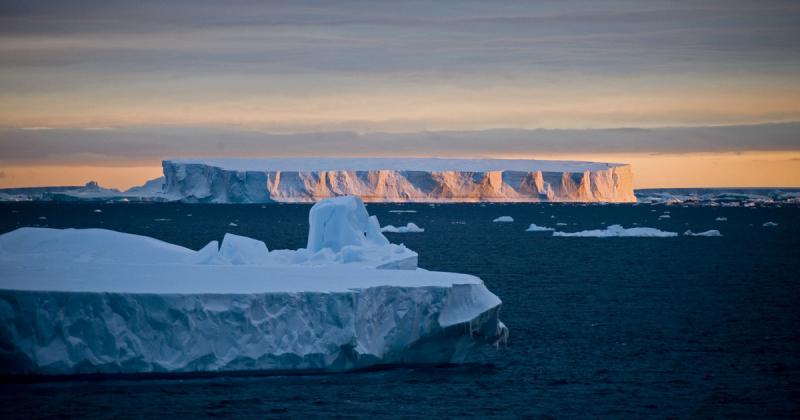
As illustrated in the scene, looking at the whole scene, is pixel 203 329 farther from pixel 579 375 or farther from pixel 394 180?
pixel 394 180

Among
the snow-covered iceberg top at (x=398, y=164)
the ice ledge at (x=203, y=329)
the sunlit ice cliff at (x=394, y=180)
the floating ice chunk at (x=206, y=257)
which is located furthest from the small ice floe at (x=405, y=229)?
the ice ledge at (x=203, y=329)

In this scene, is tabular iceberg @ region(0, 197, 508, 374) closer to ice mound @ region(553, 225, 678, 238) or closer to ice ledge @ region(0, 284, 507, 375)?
ice ledge @ region(0, 284, 507, 375)

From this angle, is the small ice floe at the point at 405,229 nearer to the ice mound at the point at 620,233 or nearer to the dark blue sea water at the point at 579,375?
the ice mound at the point at 620,233

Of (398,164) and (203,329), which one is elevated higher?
(398,164)

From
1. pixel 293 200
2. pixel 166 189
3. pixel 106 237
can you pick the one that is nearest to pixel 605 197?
pixel 293 200

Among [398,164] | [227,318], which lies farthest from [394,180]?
[227,318]

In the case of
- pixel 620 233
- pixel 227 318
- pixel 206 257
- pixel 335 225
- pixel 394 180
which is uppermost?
pixel 394 180
